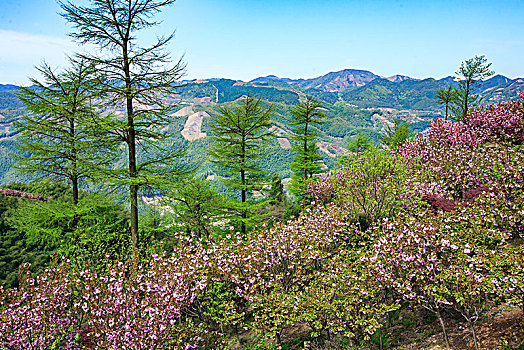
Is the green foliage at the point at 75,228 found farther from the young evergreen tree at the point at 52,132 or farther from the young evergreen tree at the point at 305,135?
the young evergreen tree at the point at 305,135

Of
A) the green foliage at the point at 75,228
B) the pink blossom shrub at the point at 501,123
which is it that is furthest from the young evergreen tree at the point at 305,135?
the green foliage at the point at 75,228

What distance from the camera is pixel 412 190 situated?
10602mm

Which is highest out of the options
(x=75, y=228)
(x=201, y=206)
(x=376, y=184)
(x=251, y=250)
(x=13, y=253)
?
(x=376, y=184)

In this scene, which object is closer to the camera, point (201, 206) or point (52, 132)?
point (52, 132)

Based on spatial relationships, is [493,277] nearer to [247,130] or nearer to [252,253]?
[252,253]

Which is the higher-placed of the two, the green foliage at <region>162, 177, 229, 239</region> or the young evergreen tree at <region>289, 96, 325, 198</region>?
the young evergreen tree at <region>289, 96, 325, 198</region>

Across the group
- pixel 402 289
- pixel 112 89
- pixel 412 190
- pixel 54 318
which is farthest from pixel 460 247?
pixel 112 89

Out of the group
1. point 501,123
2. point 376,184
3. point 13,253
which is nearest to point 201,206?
point 376,184

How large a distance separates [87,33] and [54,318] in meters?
8.63

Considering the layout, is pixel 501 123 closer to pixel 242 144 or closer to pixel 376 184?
pixel 376 184

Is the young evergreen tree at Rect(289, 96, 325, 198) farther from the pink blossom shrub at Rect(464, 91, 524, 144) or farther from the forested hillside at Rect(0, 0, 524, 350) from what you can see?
the pink blossom shrub at Rect(464, 91, 524, 144)

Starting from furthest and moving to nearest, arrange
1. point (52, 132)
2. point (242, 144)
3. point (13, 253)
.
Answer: point (13, 253) < point (242, 144) < point (52, 132)

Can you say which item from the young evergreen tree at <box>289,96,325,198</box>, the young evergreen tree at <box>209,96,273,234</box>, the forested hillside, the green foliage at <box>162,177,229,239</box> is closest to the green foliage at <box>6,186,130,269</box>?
the forested hillside

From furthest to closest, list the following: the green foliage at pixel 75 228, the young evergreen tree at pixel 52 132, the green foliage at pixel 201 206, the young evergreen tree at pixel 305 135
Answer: the young evergreen tree at pixel 305 135 → the green foliage at pixel 201 206 → the young evergreen tree at pixel 52 132 → the green foliage at pixel 75 228
